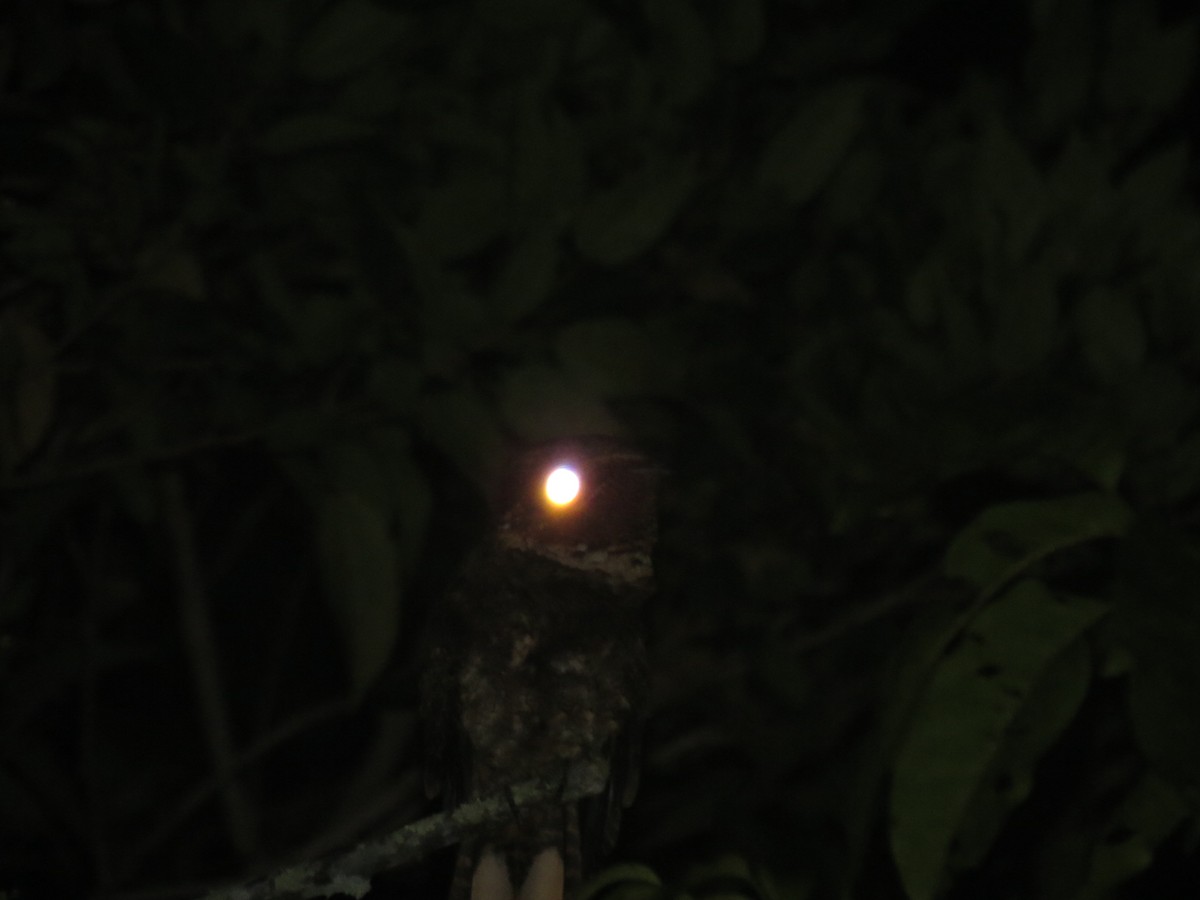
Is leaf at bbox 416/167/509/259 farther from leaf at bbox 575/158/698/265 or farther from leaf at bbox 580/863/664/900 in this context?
leaf at bbox 580/863/664/900

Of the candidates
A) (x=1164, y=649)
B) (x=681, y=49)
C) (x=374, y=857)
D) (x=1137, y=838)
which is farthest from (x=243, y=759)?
(x=1164, y=649)

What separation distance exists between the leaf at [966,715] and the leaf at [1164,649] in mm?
85

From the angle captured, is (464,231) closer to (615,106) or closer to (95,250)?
(615,106)

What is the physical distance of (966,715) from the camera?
132cm

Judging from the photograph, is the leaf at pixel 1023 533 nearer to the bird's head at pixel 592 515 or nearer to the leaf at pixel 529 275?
the bird's head at pixel 592 515

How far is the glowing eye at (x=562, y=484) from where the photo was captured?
1.72 m

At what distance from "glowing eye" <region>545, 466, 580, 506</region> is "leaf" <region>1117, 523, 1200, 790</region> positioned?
68 centimetres

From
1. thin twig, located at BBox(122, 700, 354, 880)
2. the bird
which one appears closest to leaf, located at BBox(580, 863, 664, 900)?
the bird

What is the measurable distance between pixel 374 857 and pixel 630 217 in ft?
4.89

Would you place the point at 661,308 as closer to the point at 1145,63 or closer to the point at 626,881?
the point at 1145,63

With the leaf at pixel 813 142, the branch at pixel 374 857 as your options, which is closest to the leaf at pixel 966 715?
the branch at pixel 374 857

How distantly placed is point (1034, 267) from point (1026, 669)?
1.47 m

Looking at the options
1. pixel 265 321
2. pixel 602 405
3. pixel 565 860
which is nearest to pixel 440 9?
pixel 265 321

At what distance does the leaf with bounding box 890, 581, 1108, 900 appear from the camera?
1271mm
